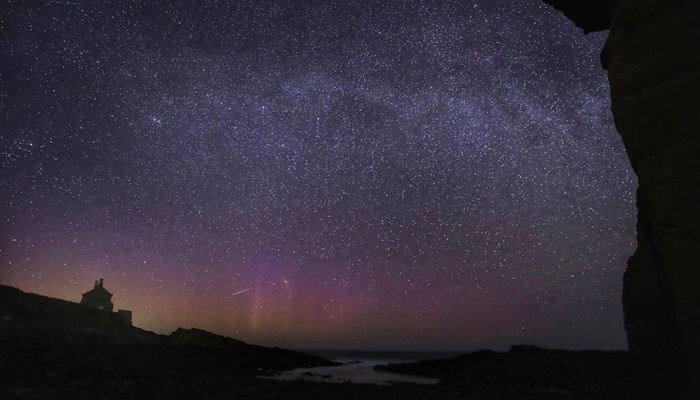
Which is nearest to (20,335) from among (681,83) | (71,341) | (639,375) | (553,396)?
(71,341)

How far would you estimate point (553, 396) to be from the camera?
2109cm

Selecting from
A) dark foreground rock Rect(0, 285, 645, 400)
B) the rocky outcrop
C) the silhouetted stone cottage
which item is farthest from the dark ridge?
the silhouetted stone cottage

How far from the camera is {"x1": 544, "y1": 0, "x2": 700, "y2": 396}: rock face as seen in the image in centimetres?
934

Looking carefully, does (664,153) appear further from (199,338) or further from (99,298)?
(99,298)

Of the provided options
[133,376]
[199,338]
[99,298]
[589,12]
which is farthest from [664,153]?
[99,298]

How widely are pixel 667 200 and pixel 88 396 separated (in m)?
19.9

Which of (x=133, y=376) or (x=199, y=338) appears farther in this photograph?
(x=199, y=338)

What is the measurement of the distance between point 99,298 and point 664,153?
82.6m

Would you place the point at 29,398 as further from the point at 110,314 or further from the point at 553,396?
the point at 110,314

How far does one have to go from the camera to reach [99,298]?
244ft

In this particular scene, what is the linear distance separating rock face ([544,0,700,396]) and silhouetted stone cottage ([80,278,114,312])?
7935cm

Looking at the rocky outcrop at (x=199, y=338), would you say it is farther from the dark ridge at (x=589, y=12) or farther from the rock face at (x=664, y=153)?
the dark ridge at (x=589, y=12)

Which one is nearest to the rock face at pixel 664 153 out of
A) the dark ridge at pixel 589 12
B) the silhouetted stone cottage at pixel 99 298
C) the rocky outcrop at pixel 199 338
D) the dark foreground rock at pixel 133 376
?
the dark foreground rock at pixel 133 376

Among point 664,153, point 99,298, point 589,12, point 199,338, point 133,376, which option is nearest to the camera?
point 664,153
